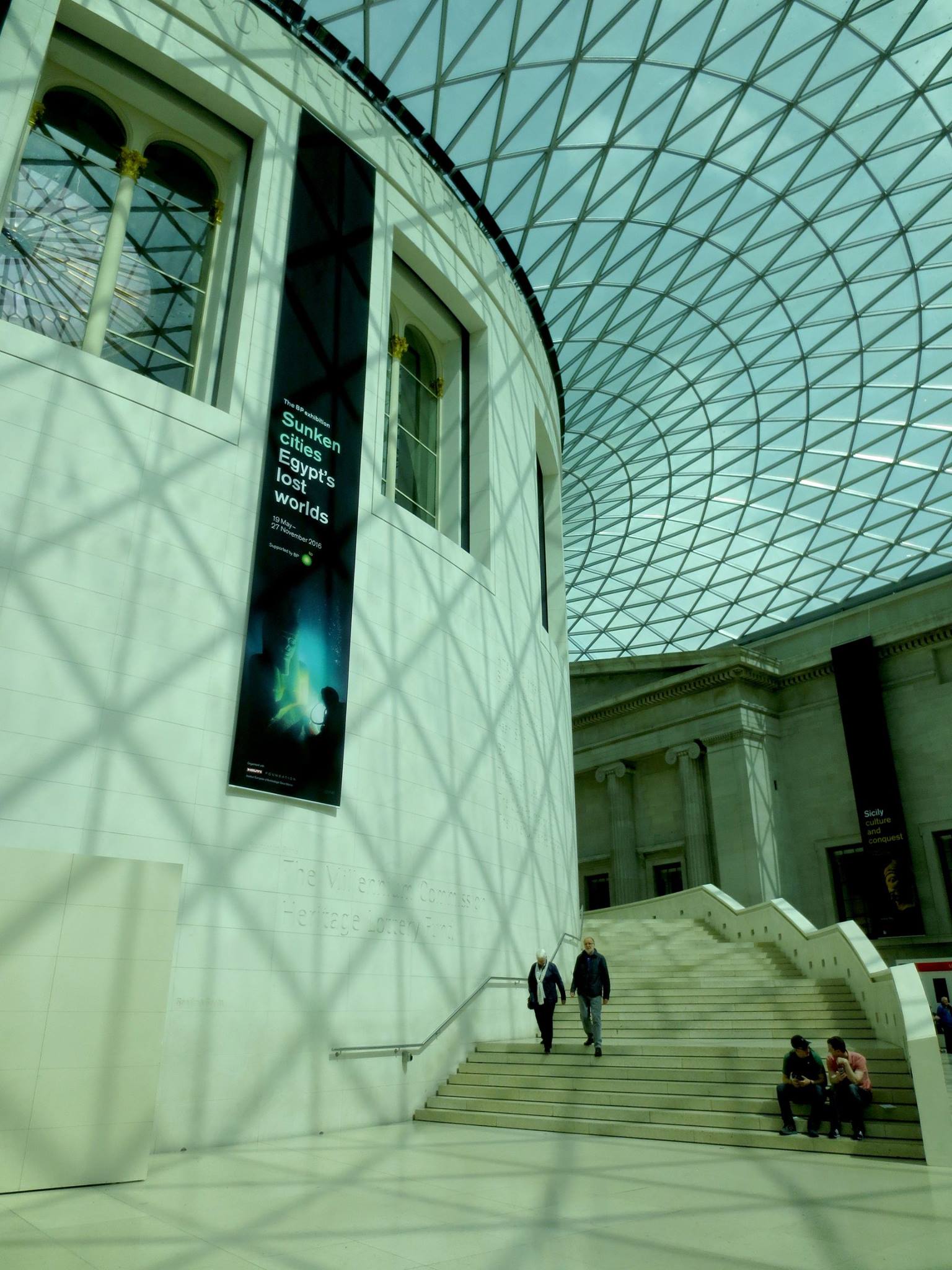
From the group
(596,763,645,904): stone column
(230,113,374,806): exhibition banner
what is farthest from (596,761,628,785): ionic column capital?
(230,113,374,806): exhibition banner

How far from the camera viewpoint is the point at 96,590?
11.4 meters

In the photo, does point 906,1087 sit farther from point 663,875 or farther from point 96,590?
point 663,875

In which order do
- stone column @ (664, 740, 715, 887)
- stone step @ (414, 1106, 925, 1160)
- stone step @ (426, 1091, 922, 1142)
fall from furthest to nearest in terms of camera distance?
stone column @ (664, 740, 715, 887) → stone step @ (426, 1091, 922, 1142) → stone step @ (414, 1106, 925, 1160)

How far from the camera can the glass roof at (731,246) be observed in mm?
22766

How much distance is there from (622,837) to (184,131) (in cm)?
3542

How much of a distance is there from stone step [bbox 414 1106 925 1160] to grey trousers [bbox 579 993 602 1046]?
199cm

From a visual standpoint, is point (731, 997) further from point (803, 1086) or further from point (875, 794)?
point (875, 794)

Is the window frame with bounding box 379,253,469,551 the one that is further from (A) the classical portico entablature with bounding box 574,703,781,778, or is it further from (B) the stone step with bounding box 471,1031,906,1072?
(A) the classical portico entablature with bounding box 574,703,781,778

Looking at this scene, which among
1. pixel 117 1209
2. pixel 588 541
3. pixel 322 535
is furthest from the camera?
pixel 588 541

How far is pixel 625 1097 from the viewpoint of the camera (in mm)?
12297

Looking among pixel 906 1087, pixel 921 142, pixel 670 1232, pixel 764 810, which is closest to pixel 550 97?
pixel 921 142

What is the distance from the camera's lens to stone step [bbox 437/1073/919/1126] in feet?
34.6

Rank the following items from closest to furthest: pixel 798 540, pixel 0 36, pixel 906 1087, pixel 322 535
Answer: pixel 906 1087
pixel 0 36
pixel 322 535
pixel 798 540

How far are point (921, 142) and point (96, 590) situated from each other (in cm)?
2772
